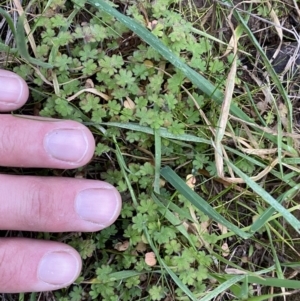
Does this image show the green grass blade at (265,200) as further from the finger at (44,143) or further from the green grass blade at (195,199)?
the finger at (44,143)

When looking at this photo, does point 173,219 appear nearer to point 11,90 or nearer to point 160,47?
point 160,47

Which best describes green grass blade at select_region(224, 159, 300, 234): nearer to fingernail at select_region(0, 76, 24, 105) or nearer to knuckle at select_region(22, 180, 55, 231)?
knuckle at select_region(22, 180, 55, 231)

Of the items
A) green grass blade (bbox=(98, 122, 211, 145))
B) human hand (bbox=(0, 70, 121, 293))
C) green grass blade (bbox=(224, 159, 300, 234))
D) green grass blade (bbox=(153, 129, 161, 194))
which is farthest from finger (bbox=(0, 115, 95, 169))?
green grass blade (bbox=(224, 159, 300, 234))

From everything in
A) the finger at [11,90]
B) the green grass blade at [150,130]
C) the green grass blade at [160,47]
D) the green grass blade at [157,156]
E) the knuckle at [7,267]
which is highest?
the green grass blade at [160,47]

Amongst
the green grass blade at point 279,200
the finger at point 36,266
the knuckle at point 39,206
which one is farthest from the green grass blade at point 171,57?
the finger at point 36,266

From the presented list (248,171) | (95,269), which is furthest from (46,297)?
(248,171)

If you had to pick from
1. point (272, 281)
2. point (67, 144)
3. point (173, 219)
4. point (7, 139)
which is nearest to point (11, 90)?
point (7, 139)
